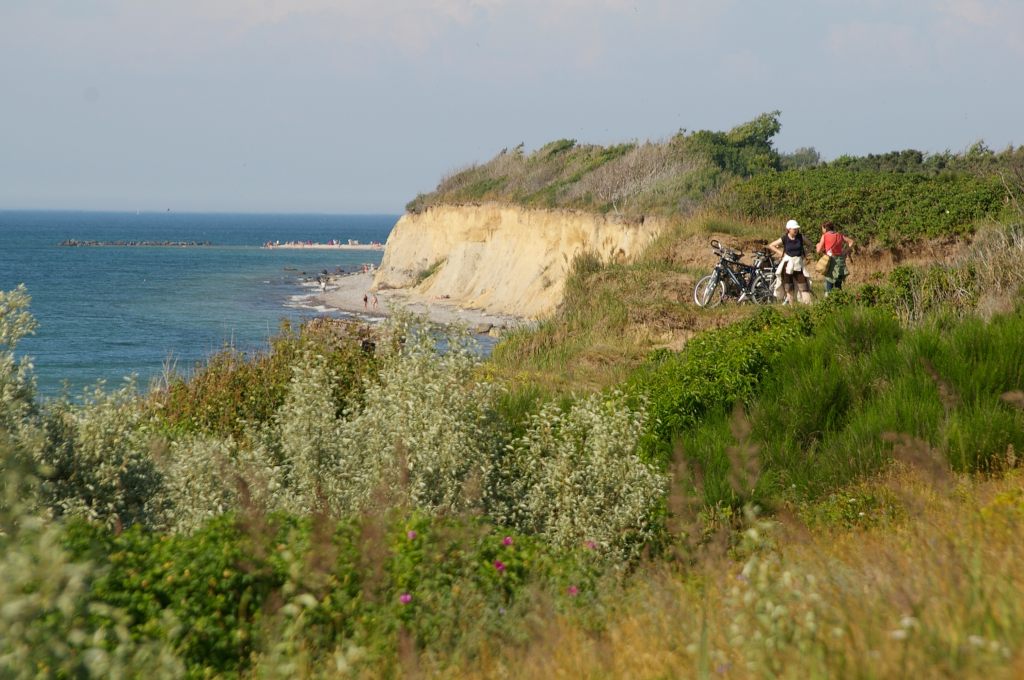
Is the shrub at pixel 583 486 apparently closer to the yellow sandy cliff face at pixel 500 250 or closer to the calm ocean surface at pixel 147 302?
the calm ocean surface at pixel 147 302

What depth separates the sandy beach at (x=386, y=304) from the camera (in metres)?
43.2

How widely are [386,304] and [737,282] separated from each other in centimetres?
2859

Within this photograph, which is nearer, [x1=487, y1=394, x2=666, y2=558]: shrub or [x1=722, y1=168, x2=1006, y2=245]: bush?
[x1=487, y1=394, x2=666, y2=558]: shrub

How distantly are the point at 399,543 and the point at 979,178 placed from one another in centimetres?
2878

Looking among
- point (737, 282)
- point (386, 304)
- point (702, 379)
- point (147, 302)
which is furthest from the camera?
point (147, 302)

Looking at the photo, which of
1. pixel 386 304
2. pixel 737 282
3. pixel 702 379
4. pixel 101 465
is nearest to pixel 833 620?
pixel 101 465

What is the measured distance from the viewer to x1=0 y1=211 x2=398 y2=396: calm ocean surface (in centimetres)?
4034

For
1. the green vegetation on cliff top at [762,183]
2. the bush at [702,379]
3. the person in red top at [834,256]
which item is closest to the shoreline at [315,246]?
the green vegetation on cliff top at [762,183]

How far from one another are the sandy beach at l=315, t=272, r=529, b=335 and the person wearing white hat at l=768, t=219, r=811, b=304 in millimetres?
13287

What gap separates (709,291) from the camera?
2117cm

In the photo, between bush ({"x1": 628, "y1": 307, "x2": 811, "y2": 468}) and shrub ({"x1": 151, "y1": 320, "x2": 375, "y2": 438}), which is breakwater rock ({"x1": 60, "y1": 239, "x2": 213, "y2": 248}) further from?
bush ({"x1": 628, "y1": 307, "x2": 811, "y2": 468})

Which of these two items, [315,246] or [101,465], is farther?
[315,246]

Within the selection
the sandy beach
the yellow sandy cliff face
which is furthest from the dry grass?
the yellow sandy cliff face

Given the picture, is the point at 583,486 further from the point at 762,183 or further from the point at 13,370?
the point at 762,183
